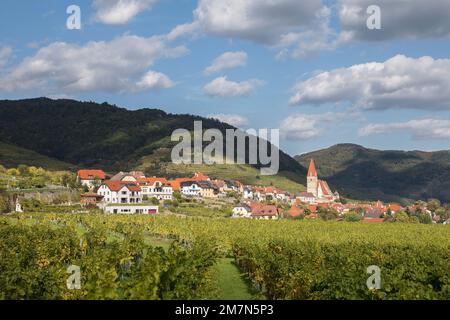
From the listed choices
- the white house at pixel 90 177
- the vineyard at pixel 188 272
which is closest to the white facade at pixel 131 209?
the white house at pixel 90 177

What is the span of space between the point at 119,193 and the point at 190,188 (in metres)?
32.5

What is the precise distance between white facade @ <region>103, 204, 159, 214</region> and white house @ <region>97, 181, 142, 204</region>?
8.98m

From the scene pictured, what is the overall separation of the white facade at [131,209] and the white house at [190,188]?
37.2 m

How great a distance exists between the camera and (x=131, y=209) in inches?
3775

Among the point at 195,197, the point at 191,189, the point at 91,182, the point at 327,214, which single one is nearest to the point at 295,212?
the point at 327,214

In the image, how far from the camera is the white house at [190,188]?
133900 millimetres

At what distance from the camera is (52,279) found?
Answer: 18594mm

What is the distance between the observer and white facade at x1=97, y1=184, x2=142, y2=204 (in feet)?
343

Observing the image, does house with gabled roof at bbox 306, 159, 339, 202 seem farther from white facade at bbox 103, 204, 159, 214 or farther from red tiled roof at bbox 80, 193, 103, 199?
red tiled roof at bbox 80, 193, 103, 199

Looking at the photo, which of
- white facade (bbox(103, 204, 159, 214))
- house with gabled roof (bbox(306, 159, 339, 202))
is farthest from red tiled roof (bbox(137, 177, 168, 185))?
house with gabled roof (bbox(306, 159, 339, 202))

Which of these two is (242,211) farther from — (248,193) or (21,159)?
(21,159)

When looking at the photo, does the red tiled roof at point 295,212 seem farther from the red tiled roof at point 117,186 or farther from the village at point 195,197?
the red tiled roof at point 117,186
